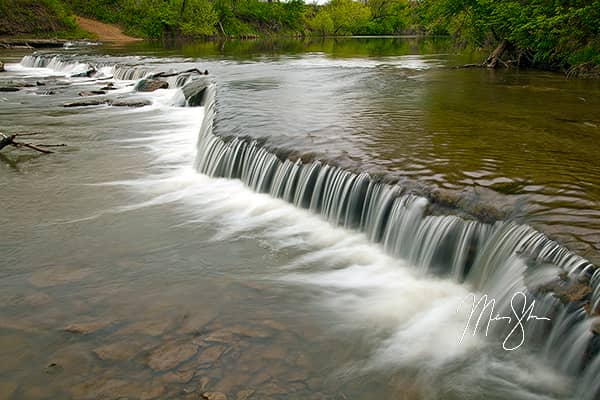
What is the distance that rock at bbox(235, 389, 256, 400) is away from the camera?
355 cm

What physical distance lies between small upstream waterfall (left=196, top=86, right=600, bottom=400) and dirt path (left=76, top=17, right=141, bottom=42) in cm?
6019

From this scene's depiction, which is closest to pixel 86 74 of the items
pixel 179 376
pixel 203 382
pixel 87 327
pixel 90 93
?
pixel 90 93

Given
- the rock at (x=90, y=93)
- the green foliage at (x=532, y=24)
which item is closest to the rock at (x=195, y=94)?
the rock at (x=90, y=93)

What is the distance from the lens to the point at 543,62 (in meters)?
20.2

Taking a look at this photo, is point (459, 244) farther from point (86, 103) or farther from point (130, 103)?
point (86, 103)

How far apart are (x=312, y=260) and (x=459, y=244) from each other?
1.68m

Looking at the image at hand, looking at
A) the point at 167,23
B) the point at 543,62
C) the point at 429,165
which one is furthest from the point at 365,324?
the point at 167,23

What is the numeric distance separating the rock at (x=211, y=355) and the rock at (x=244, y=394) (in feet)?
1.38

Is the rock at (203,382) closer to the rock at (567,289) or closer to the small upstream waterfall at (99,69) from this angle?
the rock at (567,289)

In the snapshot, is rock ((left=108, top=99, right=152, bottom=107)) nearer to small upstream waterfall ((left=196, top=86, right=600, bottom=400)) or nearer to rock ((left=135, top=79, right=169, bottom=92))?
rock ((left=135, top=79, right=169, bottom=92))

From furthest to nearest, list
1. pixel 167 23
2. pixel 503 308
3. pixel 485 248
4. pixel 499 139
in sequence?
pixel 167 23 < pixel 499 139 < pixel 485 248 < pixel 503 308

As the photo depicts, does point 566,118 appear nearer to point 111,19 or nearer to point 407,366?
point 407,366

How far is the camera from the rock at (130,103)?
633 inches

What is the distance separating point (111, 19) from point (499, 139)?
72308 millimetres
